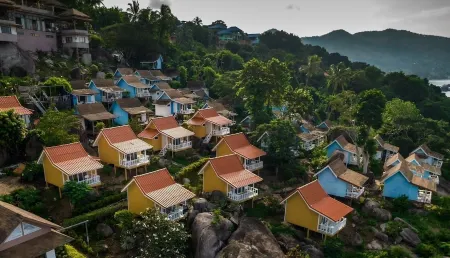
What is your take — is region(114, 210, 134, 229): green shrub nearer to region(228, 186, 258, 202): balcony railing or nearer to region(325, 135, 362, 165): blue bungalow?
region(228, 186, 258, 202): balcony railing

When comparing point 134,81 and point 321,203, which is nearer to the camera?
point 321,203

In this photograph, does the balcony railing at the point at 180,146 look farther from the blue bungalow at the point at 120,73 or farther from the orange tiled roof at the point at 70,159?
the blue bungalow at the point at 120,73

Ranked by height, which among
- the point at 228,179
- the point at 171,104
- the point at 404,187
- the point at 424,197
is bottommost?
the point at 424,197

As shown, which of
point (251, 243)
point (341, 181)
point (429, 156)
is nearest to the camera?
point (251, 243)

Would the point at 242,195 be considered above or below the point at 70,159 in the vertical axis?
below

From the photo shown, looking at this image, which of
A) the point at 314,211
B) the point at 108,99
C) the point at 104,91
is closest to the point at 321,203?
the point at 314,211

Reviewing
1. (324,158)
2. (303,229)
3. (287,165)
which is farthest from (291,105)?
(303,229)

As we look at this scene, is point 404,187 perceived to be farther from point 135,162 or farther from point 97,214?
point 97,214
